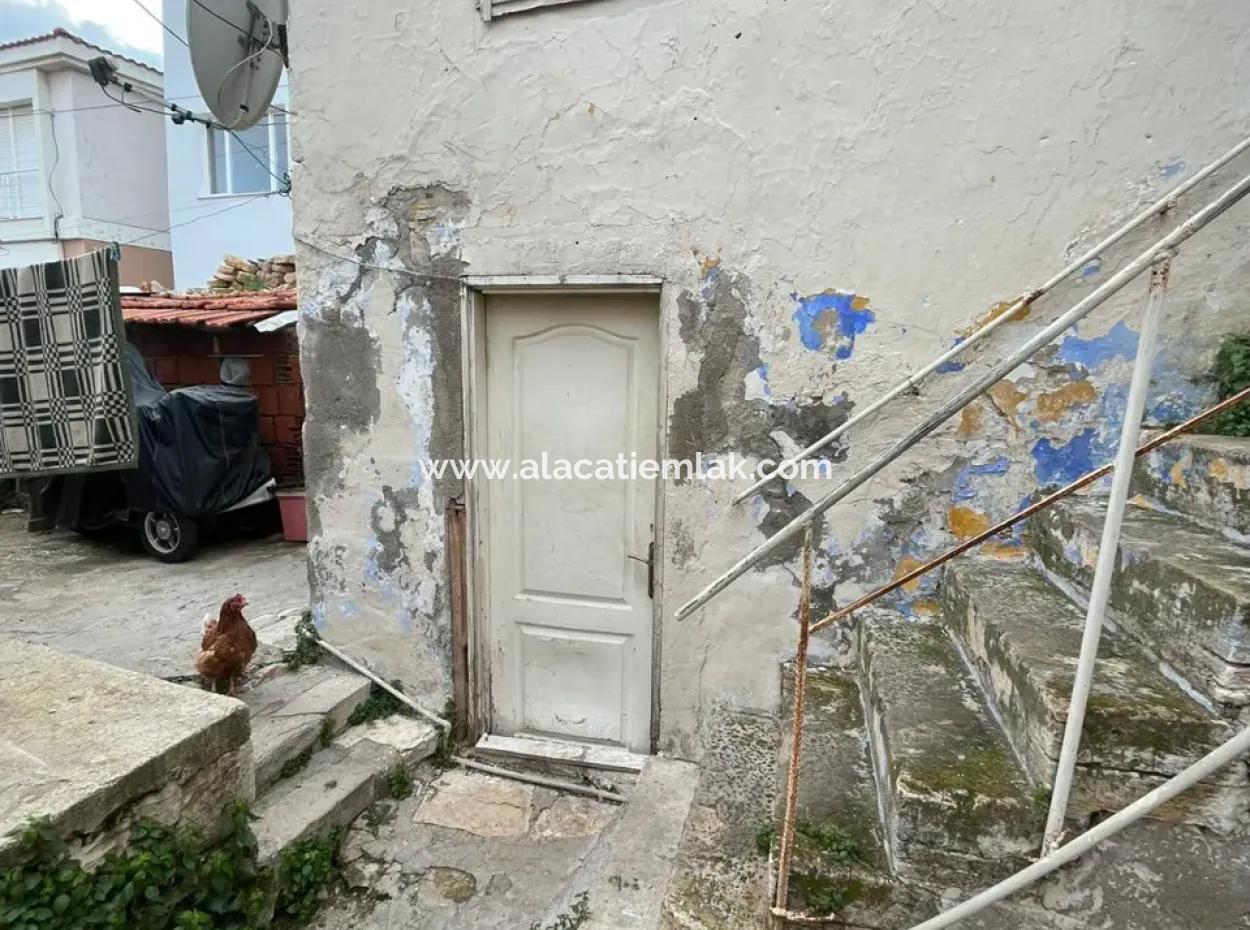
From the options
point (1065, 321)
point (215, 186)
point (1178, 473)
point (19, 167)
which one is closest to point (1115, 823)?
Answer: point (1065, 321)

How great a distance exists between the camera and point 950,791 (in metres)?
1.53

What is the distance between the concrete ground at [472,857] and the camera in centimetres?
259

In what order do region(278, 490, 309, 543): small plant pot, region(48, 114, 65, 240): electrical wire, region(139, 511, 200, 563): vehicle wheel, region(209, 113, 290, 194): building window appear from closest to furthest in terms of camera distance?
region(139, 511, 200, 563): vehicle wheel → region(278, 490, 309, 543): small plant pot → region(209, 113, 290, 194): building window → region(48, 114, 65, 240): electrical wire

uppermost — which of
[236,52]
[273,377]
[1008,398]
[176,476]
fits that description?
[236,52]

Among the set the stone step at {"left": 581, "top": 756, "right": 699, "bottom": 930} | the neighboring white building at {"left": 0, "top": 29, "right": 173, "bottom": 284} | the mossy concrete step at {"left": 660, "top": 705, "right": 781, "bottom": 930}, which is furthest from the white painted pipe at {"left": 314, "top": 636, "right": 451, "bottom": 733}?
the neighboring white building at {"left": 0, "top": 29, "right": 173, "bottom": 284}

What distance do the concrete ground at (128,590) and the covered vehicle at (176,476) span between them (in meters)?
0.33

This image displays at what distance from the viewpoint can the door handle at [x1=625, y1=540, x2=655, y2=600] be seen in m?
3.16

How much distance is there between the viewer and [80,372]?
5.34 meters

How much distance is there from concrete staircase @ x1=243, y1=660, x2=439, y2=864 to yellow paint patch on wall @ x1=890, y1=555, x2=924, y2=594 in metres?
2.41

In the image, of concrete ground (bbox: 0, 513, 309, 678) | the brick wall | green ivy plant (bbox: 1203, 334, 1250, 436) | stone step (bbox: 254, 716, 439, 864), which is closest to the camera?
green ivy plant (bbox: 1203, 334, 1250, 436)

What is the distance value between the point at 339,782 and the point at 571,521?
1582 millimetres

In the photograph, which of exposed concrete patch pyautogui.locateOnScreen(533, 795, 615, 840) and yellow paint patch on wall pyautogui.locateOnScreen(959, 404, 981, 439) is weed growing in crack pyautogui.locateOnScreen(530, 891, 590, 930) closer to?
exposed concrete patch pyautogui.locateOnScreen(533, 795, 615, 840)

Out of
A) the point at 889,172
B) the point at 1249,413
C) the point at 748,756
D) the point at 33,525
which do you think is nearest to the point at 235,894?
the point at 748,756

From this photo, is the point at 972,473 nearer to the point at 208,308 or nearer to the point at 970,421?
the point at 970,421
